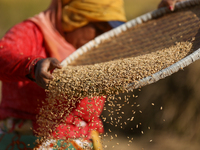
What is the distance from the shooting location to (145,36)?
1.35 meters

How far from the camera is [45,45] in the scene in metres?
1.39

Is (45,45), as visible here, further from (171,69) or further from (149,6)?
(149,6)

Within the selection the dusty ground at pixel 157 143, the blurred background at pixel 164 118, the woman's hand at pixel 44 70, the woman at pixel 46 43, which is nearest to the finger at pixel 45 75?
the woman's hand at pixel 44 70

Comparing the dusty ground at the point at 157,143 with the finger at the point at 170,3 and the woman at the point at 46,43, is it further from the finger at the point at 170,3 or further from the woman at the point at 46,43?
the finger at the point at 170,3

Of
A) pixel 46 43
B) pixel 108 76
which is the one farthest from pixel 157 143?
pixel 46 43

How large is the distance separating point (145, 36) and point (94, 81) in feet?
2.10

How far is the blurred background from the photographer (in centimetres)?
129

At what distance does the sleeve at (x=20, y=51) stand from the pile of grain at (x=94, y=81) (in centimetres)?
13

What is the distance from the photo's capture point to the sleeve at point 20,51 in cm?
93

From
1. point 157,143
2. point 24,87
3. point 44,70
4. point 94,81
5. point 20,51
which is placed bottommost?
point 157,143

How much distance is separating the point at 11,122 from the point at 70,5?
2.66ft

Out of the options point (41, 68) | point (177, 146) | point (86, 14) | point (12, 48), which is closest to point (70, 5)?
point (86, 14)

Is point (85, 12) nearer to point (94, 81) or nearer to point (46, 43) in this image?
point (46, 43)

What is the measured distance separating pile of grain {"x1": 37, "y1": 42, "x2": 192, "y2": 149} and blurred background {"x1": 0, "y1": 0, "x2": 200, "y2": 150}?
0.15 meters
